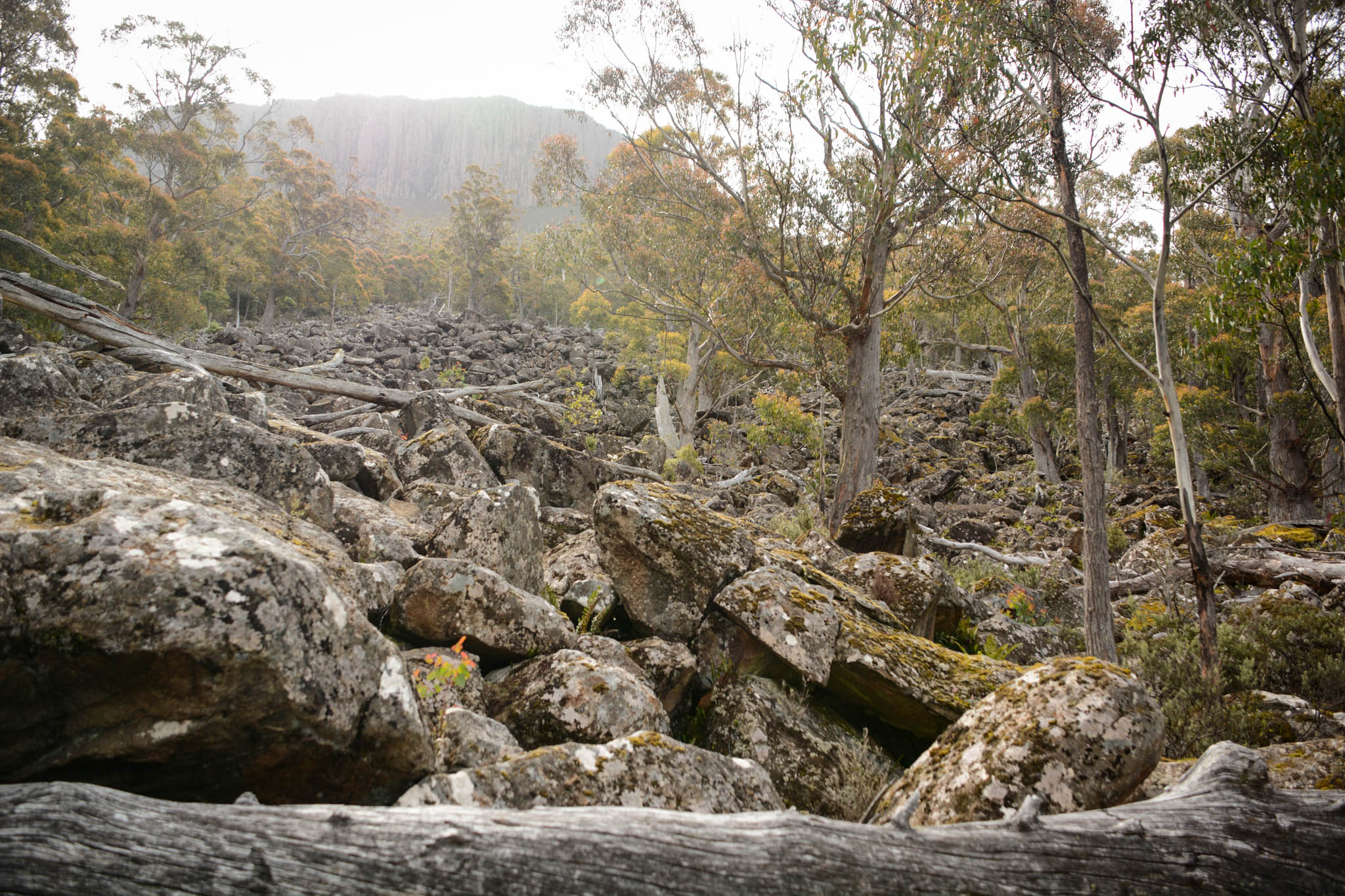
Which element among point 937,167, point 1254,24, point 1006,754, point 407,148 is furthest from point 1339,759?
point 407,148

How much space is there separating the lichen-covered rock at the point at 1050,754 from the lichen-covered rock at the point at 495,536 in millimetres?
3188

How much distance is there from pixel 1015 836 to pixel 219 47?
125 ft

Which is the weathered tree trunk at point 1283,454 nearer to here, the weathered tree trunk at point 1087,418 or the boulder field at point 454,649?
the weathered tree trunk at point 1087,418

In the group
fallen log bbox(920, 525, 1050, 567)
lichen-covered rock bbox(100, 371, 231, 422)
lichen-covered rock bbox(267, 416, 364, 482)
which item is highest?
lichen-covered rock bbox(100, 371, 231, 422)

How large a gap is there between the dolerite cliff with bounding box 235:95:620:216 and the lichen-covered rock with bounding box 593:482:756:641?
164 metres

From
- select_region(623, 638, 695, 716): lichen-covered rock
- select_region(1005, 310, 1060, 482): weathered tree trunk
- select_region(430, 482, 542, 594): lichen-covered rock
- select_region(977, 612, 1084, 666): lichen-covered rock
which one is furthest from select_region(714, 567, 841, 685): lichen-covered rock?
select_region(1005, 310, 1060, 482): weathered tree trunk

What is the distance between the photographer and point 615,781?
2855 mm

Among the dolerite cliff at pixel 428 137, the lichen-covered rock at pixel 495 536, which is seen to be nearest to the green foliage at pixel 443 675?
the lichen-covered rock at pixel 495 536

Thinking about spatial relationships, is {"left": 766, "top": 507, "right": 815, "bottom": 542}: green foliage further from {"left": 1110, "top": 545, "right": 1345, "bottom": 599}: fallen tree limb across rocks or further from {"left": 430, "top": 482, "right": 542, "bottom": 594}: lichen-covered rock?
{"left": 430, "top": 482, "right": 542, "bottom": 594}: lichen-covered rock

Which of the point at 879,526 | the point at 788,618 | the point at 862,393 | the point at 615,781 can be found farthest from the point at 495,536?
the point at 862,393

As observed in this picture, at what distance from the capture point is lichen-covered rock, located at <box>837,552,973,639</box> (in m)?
6.27

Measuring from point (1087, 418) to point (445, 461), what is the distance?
8.35m

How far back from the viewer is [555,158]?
22.9 metres

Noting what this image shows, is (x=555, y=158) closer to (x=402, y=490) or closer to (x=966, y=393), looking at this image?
(x=402, y=490)
